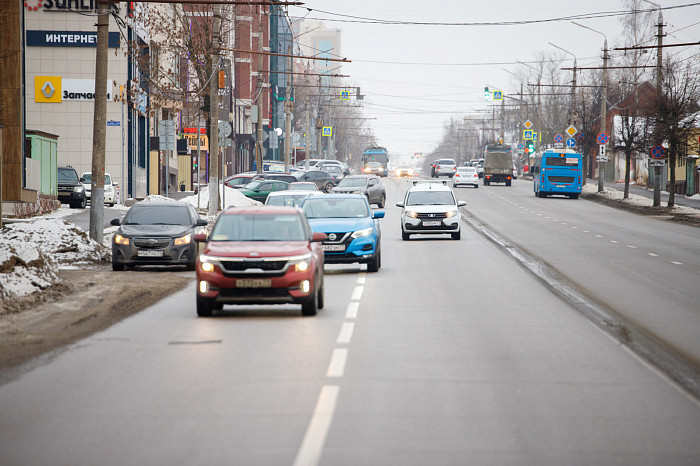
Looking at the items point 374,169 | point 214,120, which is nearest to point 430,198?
point 214,120

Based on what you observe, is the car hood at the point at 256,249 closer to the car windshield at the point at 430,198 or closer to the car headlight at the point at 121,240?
the car headlight at the point at 121,240

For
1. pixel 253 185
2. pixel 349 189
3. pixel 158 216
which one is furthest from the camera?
pixel 253 185

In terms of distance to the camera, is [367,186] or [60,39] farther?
[367,186]

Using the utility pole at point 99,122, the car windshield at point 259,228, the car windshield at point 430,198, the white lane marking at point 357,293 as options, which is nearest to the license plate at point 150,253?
the utility pole at point 99,122

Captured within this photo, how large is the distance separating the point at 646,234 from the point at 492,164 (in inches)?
2002

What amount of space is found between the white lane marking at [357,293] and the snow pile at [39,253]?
513 cm

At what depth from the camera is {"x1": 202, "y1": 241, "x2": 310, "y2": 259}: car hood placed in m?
14.3

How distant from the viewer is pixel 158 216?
2422 cm

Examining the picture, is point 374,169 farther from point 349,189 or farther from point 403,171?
point 349,189

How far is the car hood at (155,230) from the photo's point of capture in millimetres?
22859

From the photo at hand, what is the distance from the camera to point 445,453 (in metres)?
6.89

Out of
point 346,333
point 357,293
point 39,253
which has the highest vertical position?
point 39,253

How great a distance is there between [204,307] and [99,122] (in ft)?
40.2

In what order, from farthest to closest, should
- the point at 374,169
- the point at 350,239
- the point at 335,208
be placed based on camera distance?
1. the point at 374,169
2. the point at 335,208
3. the point at 350,239
